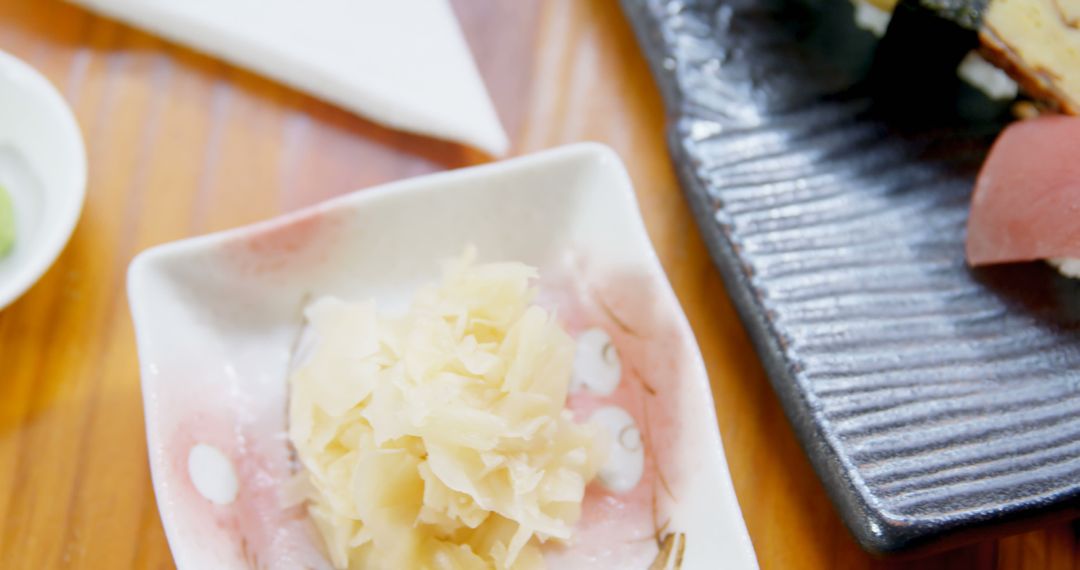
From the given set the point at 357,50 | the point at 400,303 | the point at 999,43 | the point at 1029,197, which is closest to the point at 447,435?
the point at 400,303

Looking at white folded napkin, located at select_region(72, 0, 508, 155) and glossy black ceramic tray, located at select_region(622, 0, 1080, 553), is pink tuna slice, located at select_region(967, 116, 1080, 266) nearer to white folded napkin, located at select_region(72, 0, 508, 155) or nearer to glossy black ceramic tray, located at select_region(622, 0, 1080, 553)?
glossy black ceramic tray, located at select_region(622, 0, 1080, 553)

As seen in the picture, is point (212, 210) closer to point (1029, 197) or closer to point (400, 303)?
point (400, 303)

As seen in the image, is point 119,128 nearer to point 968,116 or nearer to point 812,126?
point 812,126

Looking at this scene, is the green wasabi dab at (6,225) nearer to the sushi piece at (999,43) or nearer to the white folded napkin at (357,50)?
the white folded napkin at (357,50)

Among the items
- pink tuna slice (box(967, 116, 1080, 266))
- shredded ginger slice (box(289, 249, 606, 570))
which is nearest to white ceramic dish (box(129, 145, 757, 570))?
shredded ginger slice (box(289, 249, 606, 570))

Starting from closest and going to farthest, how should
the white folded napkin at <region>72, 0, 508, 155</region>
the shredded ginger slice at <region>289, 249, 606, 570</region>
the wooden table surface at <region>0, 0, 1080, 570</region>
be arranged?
the shredded ginger slice at <region>289, 249, 606, 570</region> < the wooden table surface at <region>0, 0, 1080, 570</region> < the white folded napkin at <region>72, 0, 508, 155</region>

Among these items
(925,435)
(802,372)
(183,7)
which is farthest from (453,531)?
(183,7)
